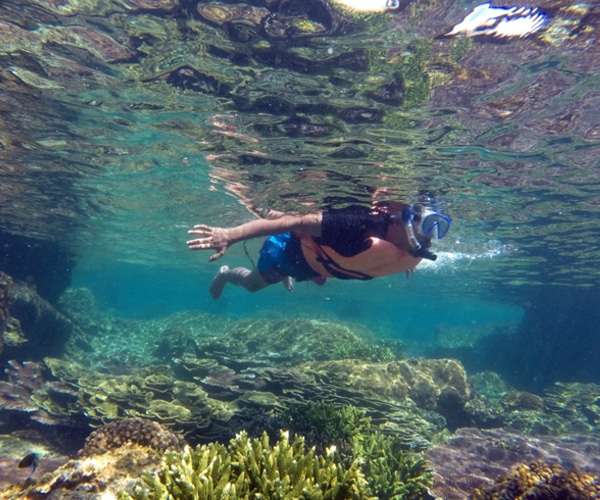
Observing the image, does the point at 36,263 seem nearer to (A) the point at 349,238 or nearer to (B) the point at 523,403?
(A) the point at 349,238

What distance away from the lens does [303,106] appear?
30.1ft

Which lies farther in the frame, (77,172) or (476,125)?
(77,172)

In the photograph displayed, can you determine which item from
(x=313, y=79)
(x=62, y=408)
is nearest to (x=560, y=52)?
(x=313, y=79)

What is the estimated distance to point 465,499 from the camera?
6.20 meters

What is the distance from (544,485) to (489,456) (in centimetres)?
402

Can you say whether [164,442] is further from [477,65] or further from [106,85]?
[477,65]

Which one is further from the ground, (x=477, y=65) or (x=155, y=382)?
(x=477, y=65)

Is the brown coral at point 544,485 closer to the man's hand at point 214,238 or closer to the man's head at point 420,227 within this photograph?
the man's head at point 420,227

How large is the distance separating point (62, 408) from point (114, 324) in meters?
21.9

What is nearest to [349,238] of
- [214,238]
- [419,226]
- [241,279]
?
[419,226]

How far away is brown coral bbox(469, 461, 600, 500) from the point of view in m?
4.58

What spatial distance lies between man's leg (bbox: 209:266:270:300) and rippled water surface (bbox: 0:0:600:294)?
155 inches

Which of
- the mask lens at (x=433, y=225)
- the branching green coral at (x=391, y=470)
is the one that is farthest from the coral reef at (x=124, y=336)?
the mask lens at (x=433, y=225)

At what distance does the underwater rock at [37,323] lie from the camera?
→ 1598 cm
